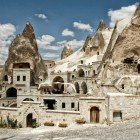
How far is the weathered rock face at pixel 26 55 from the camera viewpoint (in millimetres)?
85562

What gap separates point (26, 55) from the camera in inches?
3433

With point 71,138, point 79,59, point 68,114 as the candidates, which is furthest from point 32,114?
point 79,59

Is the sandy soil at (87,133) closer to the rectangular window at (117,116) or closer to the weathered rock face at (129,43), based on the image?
the rectangular window at (117,116)

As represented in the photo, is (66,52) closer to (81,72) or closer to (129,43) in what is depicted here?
(81,72)

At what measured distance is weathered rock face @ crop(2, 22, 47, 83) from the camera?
281 ft

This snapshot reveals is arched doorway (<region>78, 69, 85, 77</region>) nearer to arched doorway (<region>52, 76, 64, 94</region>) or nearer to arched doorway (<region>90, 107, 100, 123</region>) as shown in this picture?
arched doorway (<region>52, 76, 64, 94</region>)

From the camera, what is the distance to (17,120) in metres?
46.0

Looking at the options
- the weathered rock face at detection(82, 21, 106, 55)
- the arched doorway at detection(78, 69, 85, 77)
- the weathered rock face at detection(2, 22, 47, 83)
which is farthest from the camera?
the weathered rock face at detection(82, 21, 106, 55)

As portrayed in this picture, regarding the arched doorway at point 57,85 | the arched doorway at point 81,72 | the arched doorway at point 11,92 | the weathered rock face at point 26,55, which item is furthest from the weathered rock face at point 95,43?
the arched doorway at point 11,92

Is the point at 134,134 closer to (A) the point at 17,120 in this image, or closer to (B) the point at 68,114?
(B) the point at 68,114

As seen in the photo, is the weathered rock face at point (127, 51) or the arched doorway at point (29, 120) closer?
the arched doorway at point (29, 120)

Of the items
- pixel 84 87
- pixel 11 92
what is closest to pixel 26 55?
pixel 11 92

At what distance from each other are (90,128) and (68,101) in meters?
18.8

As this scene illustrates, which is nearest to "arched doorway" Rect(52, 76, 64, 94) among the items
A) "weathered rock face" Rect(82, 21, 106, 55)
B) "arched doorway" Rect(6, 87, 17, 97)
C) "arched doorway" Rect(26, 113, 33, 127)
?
"arched doorway" Rect(6, 87, 17, 97)
